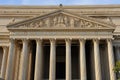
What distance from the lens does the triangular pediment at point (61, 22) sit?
3206cm

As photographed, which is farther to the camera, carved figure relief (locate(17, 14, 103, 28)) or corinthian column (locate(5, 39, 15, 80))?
carved figure relief (locate(17, 14, 103, 28))

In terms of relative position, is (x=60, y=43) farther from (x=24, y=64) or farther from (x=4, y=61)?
(x=4, y=61)

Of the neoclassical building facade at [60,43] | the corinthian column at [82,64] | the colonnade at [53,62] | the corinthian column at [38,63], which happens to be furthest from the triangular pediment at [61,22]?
the corinthian column at [38,63]

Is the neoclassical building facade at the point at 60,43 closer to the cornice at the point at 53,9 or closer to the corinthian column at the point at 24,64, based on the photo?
the corinthian column at the point at 24,64

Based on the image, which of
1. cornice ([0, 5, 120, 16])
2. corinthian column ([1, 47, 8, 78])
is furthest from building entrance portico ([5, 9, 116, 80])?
cornice ([0, 5, 120, 16])

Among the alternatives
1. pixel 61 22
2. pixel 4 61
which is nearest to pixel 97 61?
pixel 61 22

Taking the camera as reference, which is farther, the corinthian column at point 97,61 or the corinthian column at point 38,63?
the corinthian column at point 38,63

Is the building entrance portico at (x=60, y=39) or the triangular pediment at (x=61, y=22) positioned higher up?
the triangular pediment at (x=61, y=22)

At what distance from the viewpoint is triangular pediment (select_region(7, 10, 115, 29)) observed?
3206 centimetres

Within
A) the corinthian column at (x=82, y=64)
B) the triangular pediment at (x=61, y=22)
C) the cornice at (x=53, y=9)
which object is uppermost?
the cornice at (x=53, y=9)

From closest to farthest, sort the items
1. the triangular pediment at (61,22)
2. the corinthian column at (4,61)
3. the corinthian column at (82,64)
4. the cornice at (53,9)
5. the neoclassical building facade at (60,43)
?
the corinthian column at (82,64), the neoclassical building facade at (60,43), the triangular pediment at (61,22), the corinthian column at (4,61), the cornice at (53,9)

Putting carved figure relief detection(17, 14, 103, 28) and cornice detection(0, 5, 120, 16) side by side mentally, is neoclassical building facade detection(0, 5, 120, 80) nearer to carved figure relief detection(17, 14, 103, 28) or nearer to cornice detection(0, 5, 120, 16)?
carved figure relief detection(17, 14, 103, 28)

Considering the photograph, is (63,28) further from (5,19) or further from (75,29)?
(5,19)

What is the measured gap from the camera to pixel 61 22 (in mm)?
32438
